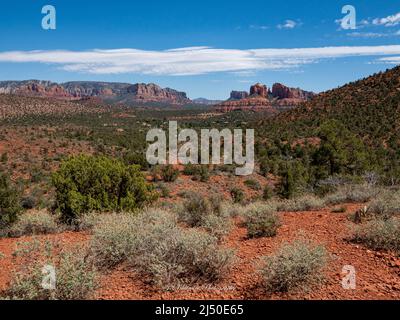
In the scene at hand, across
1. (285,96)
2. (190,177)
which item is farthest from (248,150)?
(285,96)

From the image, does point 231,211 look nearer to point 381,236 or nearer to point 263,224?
point 263,224

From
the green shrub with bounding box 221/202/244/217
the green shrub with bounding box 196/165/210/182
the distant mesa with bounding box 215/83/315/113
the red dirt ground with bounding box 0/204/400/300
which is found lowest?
Answer: the green shrub with bounding box 196/165/210/182

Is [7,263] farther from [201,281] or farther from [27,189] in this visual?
[27,189]

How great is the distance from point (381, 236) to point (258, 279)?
277 centimetres

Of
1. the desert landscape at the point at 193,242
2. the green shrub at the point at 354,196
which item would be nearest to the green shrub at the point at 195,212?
the desert landscape at the point at 193,242

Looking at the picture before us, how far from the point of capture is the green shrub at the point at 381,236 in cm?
673

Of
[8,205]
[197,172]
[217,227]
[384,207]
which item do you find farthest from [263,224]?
[197,172]

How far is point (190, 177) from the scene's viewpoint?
30562mm

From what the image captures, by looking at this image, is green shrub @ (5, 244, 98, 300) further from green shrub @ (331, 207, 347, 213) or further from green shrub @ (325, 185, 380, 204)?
green shrub @ (325, 185, 380, 204)

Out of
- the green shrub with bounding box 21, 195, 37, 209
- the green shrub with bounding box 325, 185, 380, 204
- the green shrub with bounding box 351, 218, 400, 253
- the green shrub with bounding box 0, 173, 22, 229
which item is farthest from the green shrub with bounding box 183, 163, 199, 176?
the green shrub with bounding box 351, 218, 400, 253

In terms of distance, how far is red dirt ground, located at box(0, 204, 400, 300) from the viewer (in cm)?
531

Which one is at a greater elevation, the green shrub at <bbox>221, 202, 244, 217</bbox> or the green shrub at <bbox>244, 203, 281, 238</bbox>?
the green shrub at <bbox>244, 203, 281, 238</bbox>

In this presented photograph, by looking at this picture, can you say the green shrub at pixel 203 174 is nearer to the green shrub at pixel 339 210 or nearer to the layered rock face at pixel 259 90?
the green shrub at pixel 339 210

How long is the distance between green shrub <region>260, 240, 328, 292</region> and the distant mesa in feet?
458
